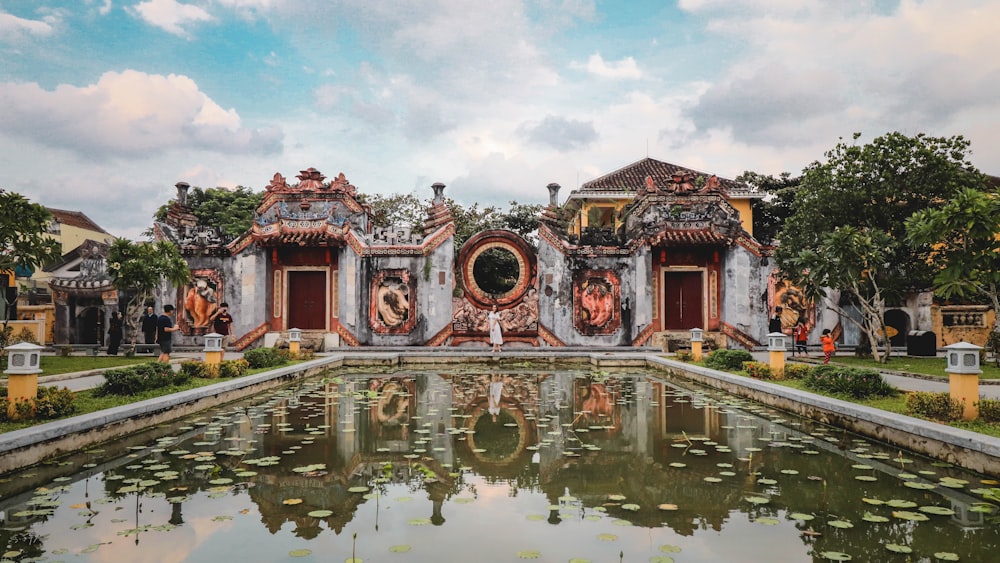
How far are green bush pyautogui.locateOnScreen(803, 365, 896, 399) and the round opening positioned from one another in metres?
16.9

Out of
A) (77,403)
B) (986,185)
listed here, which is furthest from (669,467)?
(986,185)

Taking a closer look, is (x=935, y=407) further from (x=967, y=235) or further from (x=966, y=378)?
(x=967, y=235)

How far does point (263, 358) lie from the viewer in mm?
13047

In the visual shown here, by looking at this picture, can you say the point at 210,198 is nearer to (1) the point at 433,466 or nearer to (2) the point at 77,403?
(2) the point at 77,403

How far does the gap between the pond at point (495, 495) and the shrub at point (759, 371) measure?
286 centimetres

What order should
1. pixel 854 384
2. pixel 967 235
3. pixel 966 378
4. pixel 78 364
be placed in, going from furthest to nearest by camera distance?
1. pixel 78 364
2. pixel 967 235
3. pixel 854 384
4. pixel 966 378

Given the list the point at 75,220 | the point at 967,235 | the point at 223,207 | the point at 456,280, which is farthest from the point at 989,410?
the point at 75,220

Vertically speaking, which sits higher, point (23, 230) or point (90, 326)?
point (23, 230)

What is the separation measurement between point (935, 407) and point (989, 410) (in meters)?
0.47

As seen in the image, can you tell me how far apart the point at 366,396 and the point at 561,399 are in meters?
3.18

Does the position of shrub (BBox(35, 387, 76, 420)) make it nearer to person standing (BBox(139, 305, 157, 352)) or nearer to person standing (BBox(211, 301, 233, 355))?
person standing (BBox(211, 301, 233, 355))

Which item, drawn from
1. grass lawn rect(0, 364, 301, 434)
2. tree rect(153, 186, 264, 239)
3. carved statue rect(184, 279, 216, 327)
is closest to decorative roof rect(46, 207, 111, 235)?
tree rect(153, 186, 264, 239)

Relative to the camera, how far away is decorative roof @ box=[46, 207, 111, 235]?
34562 mm

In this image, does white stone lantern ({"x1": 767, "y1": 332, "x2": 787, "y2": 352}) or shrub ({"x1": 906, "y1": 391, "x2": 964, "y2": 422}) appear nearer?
shrub ({"x1": 906, "y1": 391, "x2": 964, "y2": 422})
